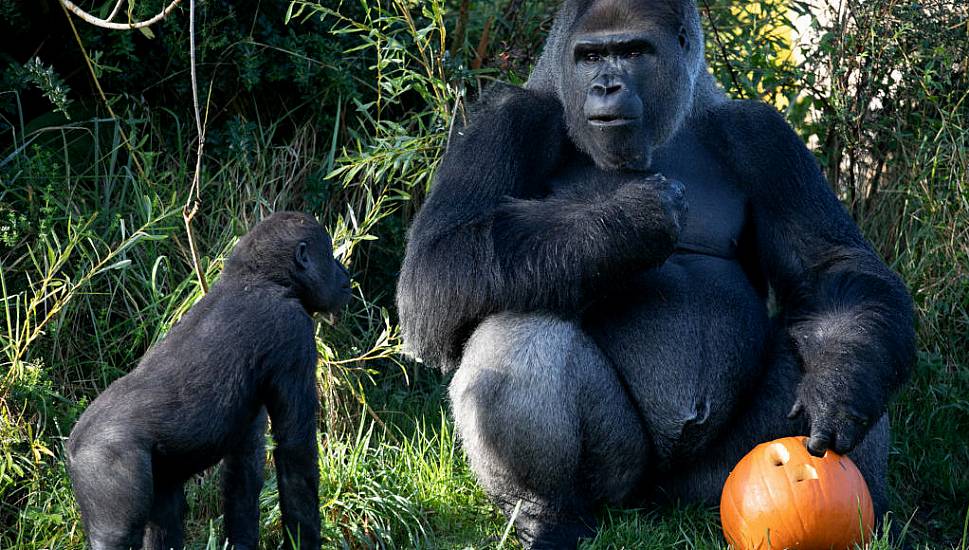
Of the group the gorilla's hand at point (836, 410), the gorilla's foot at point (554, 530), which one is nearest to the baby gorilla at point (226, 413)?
the gorilla's foot at point (554, 530)

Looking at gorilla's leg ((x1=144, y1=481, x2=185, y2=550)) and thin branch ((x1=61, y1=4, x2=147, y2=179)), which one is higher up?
thin branch ((x1=61, y1=4, x2=147, y2=179))

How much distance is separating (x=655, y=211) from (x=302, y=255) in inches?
38.7

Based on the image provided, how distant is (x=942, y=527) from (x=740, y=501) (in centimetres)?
120

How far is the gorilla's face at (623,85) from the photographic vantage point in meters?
3.49

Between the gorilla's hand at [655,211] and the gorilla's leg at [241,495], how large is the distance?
1.19 m

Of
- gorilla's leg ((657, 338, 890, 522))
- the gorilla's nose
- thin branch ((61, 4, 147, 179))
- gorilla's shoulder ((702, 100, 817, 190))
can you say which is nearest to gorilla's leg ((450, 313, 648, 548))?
gorilla's leg ((657, 338, 890, 522))

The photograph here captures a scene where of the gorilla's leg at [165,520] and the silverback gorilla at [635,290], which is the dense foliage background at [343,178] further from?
the gorilla's leg at [165,520]

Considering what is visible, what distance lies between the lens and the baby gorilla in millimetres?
2930

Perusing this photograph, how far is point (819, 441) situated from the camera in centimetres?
328

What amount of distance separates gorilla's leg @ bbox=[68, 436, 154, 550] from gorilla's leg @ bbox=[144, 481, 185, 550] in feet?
0.50

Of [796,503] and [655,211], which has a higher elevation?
[655,211]

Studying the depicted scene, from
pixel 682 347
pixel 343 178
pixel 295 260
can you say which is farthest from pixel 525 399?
pixel 343 178

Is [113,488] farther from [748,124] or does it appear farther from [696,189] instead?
[748,124]

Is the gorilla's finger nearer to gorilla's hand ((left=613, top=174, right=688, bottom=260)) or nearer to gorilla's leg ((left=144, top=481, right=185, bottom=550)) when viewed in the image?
gorilla's hand ((left=613, top=174, right=688, bottom=260))
